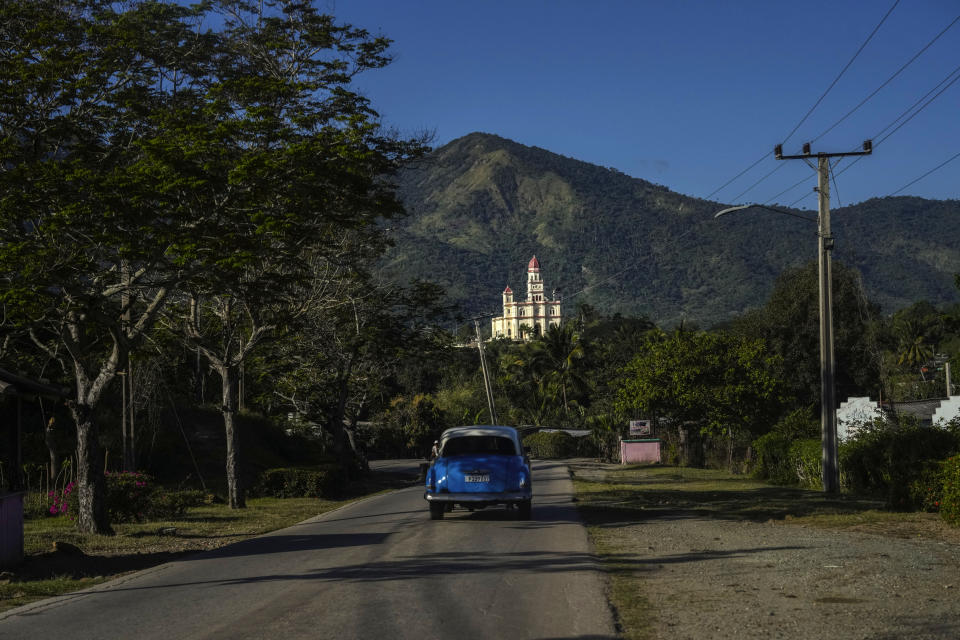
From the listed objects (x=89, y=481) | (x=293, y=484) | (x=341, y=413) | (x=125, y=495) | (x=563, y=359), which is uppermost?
(x=563, y=359)

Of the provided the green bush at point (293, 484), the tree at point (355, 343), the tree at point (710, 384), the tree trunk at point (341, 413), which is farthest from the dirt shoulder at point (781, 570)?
the tree at point (710, 384)

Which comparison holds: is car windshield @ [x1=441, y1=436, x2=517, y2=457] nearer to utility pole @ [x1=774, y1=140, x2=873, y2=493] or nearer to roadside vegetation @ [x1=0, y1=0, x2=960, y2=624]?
roadside vegetation @ [x1=0, y1=0, x2=960, y2=624]

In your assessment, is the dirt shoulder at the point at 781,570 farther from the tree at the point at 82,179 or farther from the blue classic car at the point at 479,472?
the tree at the point at 82,179

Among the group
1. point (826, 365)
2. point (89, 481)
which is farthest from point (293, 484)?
point (826, 365)

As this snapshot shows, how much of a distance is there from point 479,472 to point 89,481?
7.35 metres

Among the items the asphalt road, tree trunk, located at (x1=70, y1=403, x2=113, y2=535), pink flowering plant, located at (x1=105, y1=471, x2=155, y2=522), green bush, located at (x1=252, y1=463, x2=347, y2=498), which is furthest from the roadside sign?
tree trunk, located at (x1=70, y1=403, x2=113, y2=535)

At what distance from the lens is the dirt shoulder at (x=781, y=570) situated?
28.1ft

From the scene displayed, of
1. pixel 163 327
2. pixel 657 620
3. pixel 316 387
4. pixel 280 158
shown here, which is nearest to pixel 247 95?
pixel 280 158

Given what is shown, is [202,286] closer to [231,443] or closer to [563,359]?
[231,443]

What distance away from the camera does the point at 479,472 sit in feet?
61.7

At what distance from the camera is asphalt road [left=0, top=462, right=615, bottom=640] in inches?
340

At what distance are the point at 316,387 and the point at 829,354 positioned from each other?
74.7ft

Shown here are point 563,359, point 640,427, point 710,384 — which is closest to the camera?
point 710,384

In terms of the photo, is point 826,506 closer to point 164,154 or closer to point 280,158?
point 280,158
